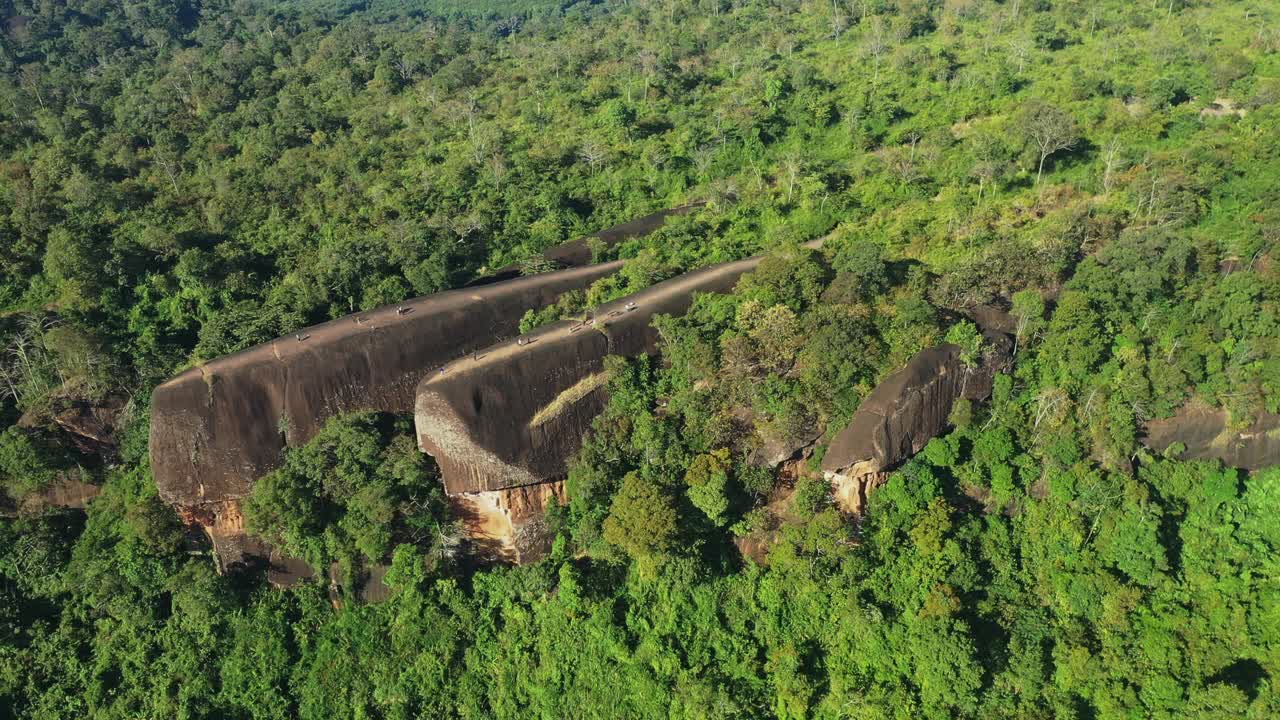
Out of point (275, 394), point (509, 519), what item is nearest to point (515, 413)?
point (509, 519)

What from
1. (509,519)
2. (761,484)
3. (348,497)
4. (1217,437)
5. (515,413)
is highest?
(515,413)

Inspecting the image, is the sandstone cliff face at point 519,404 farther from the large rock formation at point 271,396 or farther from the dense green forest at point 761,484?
the large rock formation at point 271,396

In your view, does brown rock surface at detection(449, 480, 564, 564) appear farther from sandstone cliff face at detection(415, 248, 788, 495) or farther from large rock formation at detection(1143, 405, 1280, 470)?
large rock formation at detection(1143, 405, 1280, 470)

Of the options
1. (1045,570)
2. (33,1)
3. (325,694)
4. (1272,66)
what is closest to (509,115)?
(325,694)

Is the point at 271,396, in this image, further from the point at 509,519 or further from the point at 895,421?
the point at 895,421

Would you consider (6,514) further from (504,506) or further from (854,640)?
(854,640)

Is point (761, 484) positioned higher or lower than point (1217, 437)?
higher
